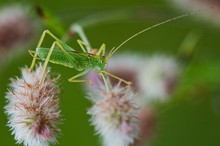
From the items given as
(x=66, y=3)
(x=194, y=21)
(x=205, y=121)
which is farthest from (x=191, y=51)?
(x=66, y=3)

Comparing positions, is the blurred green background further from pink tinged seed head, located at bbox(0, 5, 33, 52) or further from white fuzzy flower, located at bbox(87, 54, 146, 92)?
pink tinged seed head, located at bbox(0, 5, 33, 52)

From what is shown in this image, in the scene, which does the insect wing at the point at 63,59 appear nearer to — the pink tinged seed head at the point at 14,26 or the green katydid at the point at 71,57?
the green katydid at the point at 71,57

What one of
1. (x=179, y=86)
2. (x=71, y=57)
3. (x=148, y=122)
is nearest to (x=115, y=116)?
(x=71, y=57)

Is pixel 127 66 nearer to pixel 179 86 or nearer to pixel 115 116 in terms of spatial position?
pixel 179 86

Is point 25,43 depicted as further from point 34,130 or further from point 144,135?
point 34,130

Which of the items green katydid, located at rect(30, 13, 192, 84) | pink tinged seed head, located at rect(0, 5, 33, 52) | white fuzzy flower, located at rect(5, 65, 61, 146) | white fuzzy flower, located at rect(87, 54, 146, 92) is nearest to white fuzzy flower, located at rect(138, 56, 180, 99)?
white fuzzy flower, located at rect(87, 54, 146, 92)
